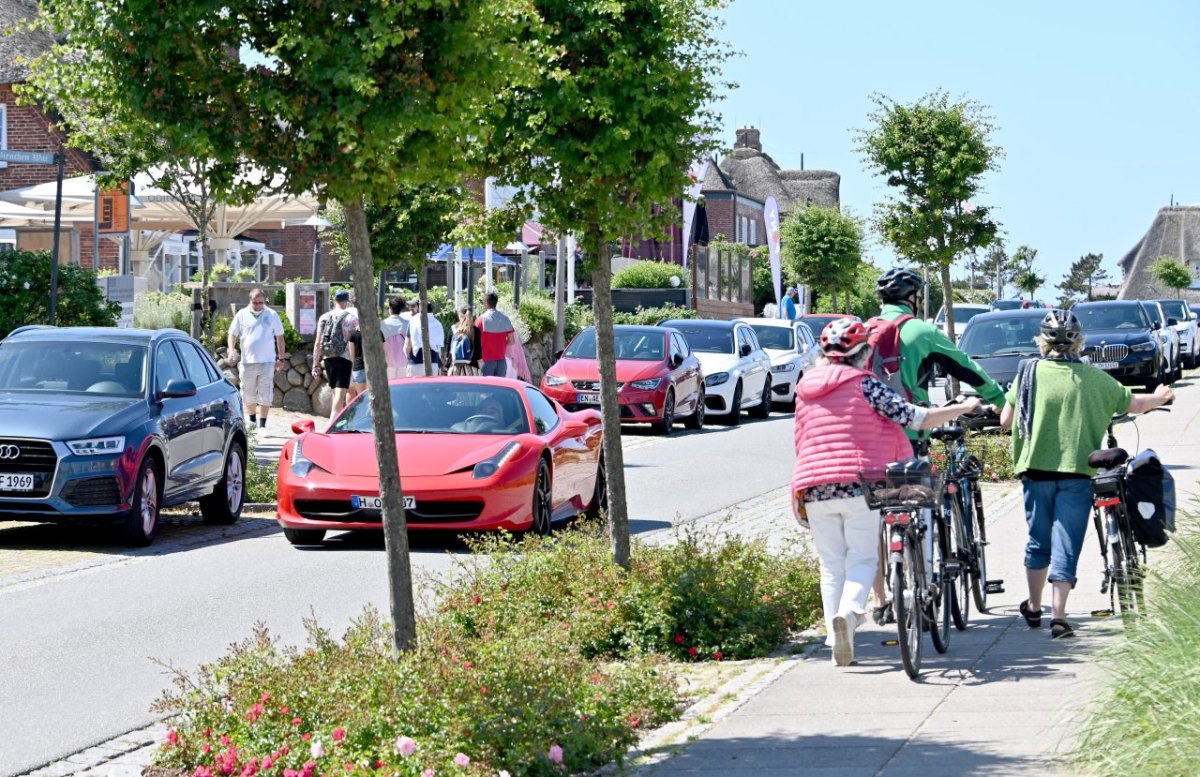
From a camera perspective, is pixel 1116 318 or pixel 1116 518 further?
pixel 1116 318

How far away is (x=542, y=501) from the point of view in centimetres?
1427

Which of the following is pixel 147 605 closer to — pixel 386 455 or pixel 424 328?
pixel 386 455

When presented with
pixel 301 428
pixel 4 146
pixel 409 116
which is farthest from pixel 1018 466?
pixel 4 146

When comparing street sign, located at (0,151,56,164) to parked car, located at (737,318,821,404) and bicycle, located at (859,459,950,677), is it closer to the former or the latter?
bicycle, located at (859,459,950,677)

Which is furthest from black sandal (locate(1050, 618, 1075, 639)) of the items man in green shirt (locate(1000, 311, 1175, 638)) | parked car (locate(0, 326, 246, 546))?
parked car (locate(0, 326, 246, 546))

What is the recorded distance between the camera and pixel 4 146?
148 feet

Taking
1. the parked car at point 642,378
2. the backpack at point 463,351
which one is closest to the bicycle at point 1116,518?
the parked car at point 642,378

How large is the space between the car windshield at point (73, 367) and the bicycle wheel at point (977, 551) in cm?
760

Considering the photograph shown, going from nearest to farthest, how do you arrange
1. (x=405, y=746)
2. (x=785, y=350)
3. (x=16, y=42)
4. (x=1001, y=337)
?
1. (x=405, y=746)
2. (x=1001, y=337)
3. (x=785, y=350)
4. (x=16, y=42)

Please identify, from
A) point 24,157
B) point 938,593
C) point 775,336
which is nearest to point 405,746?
point 938,593

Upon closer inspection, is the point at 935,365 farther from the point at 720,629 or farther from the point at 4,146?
the point at 4,146

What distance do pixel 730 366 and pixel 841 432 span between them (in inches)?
844

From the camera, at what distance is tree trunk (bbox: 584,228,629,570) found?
9.70 meters

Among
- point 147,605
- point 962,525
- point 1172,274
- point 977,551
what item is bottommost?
point 147,605
